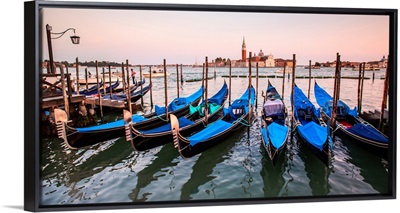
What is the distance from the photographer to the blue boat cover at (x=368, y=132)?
343 cm

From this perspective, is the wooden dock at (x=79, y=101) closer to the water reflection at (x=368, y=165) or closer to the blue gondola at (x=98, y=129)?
the blue gondola at (x=98, y=129)

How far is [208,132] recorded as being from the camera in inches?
167

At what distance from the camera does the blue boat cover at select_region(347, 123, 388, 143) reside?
11.2ft

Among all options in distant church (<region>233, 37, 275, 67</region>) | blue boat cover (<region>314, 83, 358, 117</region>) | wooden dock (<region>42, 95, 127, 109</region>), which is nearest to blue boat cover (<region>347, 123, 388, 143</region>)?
blue boat cover (<region>314, 83, 358, 117</region>)

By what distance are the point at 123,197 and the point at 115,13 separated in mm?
1662

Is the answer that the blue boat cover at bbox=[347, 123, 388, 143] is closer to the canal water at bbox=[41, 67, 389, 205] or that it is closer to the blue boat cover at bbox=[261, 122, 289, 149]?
the canal water at bbox=[41, 67, 389, 205]

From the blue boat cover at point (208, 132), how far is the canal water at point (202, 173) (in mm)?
207

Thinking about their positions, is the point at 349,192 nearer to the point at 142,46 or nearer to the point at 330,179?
the point at 330,179

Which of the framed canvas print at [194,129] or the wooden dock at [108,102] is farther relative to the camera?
the wooden dock at [108,102]

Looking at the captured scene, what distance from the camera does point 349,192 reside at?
126 inches

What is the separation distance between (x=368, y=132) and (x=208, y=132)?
1.86m

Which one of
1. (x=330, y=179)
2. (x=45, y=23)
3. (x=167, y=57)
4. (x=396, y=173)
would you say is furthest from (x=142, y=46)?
(x=396, y=173)

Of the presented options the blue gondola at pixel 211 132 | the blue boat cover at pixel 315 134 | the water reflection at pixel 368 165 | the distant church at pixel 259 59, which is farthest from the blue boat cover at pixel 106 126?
the water reflection at pixel 368 165

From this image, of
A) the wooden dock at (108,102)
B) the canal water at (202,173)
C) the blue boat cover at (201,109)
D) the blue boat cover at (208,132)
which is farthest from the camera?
the wooden dock at (108,102)
